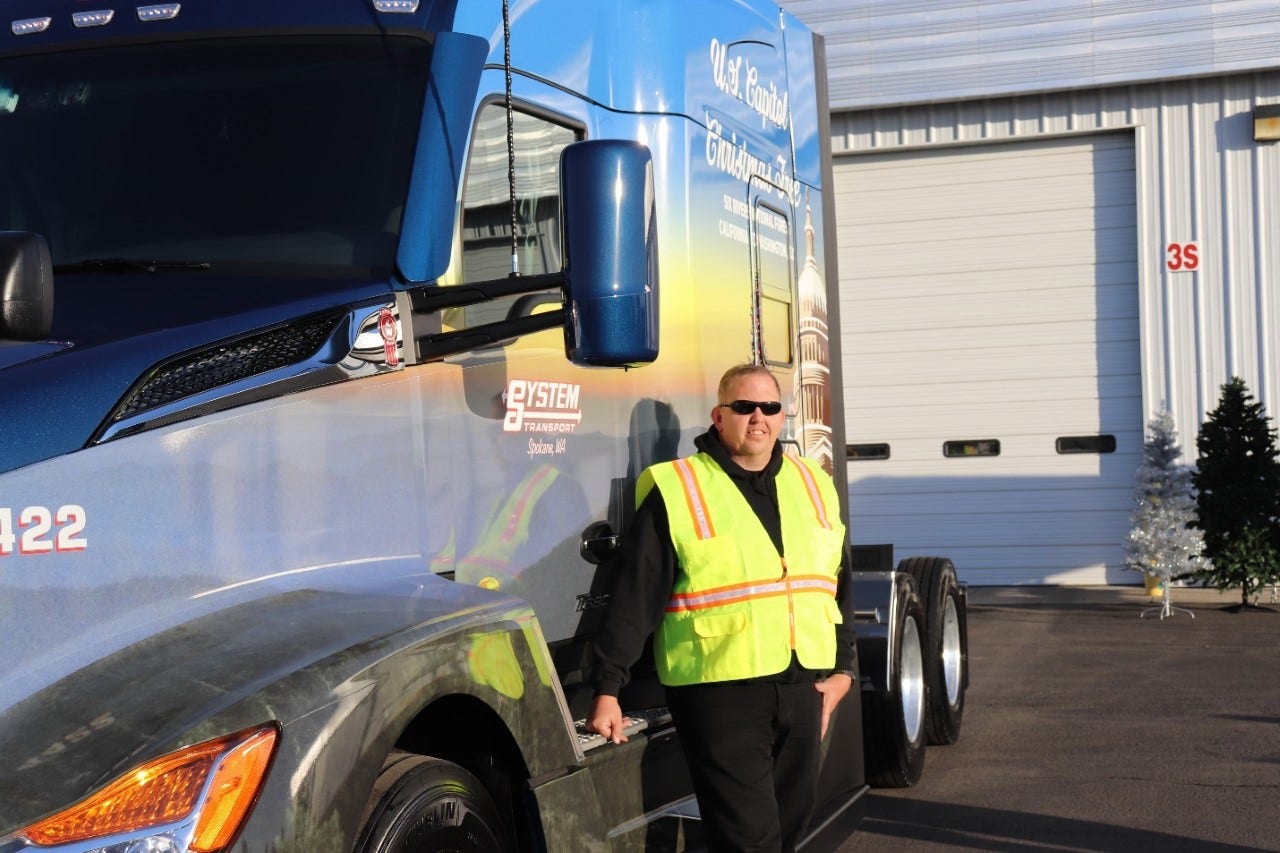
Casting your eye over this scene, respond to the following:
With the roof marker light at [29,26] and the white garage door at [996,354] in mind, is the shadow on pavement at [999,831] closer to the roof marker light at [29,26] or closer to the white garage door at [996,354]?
the roof marker light at [29,26]

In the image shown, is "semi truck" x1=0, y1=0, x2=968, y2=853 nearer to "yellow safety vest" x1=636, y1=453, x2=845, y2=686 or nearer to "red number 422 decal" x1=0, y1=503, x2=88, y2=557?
"red number 422 decal" x1=0, y1=503, x2=88, y2=557

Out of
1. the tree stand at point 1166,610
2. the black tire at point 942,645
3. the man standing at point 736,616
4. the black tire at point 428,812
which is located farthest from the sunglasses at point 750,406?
the tree stand at point 1166,610

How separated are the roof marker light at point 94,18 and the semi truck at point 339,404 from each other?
0.04 feet

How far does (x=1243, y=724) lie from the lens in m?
9.45

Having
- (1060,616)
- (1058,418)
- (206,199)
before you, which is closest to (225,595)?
(206,199)

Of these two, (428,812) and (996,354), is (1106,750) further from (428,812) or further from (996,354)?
(996,354)

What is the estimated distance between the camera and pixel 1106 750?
8.84 metres

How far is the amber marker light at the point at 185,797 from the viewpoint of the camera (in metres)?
2.72

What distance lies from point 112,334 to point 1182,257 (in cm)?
1613

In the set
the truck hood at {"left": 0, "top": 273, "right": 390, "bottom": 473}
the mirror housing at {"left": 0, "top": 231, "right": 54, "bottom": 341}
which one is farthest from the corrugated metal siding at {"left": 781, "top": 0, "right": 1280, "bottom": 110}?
the mirror housing at {"left": 0, "top": 231, "right": 54, "bottom": 341}

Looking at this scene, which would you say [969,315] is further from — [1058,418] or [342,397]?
[342,397]

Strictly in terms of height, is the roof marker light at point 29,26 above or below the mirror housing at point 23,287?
above

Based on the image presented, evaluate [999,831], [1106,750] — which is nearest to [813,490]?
[999,831]

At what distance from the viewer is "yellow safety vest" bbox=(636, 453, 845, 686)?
4.55 meters
